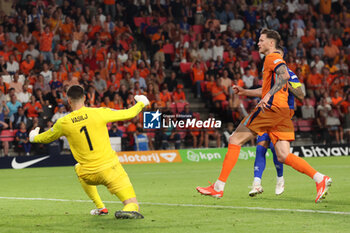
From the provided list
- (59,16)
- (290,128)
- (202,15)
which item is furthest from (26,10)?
(290,128)

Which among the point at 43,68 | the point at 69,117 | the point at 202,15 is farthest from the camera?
the point at 202,15

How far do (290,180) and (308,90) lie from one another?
1411 cm

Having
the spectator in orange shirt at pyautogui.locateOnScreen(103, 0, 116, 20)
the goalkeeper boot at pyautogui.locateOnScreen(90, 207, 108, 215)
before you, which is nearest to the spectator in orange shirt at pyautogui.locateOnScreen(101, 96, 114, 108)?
the spectator in orange shirt at pyautogui.locateOnScreen(103, 0, 116, 20)

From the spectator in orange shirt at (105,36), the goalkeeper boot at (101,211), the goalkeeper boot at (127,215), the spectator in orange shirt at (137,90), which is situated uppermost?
the goalkeeper boot at (127,215)

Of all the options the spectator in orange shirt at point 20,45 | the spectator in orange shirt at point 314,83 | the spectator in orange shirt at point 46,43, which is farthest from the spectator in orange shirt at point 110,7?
the spectator in orange shirt at point 314,83

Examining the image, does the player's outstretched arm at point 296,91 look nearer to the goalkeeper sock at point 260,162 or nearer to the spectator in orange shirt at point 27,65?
the goalkeeper sock at point 260,162

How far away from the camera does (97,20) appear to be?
26438mm

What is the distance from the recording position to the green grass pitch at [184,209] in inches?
290

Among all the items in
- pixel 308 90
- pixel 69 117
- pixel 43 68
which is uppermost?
pixel 69 117

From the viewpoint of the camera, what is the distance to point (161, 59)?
27.2 meters

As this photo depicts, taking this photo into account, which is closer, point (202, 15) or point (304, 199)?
point (304, 199)

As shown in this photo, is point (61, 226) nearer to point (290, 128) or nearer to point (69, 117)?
point (69, 117)

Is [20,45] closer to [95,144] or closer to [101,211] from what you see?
[101,211]

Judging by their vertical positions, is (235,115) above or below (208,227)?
below
